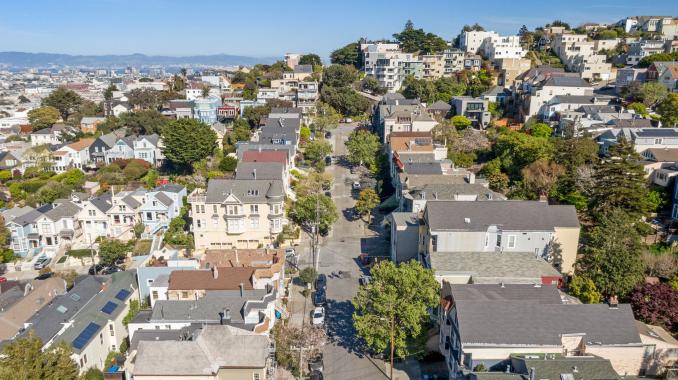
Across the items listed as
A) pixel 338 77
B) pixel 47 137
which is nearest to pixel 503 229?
pixel 338 77

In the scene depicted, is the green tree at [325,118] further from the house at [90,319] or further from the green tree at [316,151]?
the house at [90,319]

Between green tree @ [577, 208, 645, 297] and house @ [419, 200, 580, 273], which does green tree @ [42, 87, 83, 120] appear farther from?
green tree @ [577, 208, 645, 297]

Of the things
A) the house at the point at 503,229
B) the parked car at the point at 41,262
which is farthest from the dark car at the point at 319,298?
the parked car at the point at 41,262

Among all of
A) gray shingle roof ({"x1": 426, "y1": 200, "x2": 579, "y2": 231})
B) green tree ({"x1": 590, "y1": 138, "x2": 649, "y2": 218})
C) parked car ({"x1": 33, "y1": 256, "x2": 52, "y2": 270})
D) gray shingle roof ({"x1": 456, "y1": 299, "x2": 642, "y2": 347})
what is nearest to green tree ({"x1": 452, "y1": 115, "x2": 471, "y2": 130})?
green tree ({"x1": 590, "y1": 138, "x2": 649, "y2": 218})

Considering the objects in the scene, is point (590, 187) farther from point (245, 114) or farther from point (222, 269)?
point (245, 114)

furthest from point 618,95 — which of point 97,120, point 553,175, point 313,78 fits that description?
point 97,120

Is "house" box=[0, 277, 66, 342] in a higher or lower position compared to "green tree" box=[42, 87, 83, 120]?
lower

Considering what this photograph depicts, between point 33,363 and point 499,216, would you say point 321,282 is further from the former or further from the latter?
point 33,363
